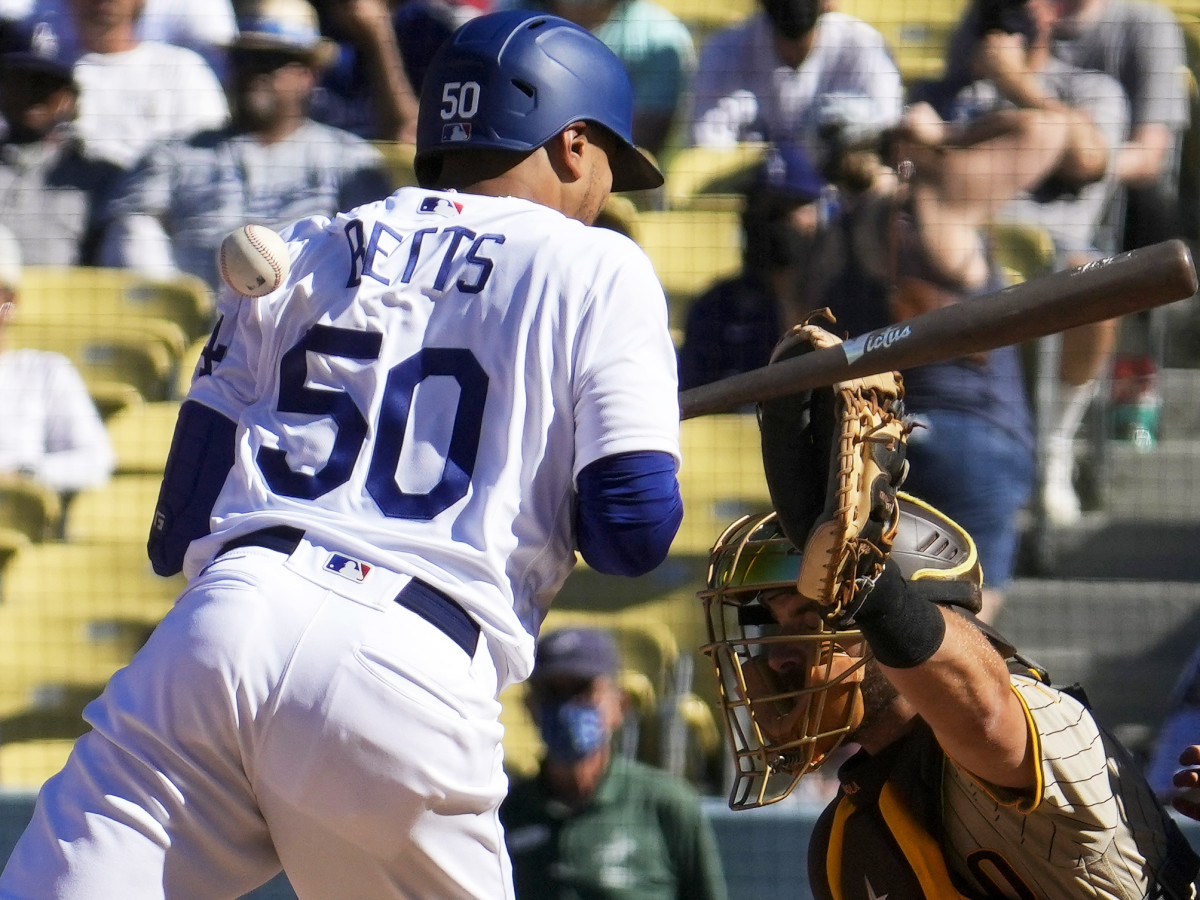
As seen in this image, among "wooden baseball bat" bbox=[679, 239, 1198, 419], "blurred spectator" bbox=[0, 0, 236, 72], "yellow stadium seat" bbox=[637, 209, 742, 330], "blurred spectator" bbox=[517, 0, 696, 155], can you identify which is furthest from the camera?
"blurred spectator" bbox=[0, 0, 236, 72]

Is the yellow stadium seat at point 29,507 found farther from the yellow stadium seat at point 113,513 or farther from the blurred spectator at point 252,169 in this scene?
the blurred spectator at point 252,169

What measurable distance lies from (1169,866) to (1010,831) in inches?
8.9

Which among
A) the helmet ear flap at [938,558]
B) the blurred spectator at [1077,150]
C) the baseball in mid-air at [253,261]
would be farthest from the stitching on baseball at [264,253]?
the blurred spectator at [1077,150]

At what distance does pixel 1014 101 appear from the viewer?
493 centimetres

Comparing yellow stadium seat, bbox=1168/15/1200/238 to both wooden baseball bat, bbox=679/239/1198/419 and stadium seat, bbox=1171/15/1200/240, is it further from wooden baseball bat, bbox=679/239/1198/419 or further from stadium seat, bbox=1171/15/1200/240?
wooden baseball bat, bbox=679/239/1198/419

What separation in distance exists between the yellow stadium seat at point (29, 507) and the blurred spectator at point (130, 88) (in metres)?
1.13

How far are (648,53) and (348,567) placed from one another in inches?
148

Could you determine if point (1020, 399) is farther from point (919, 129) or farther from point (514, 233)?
point (514, 233)

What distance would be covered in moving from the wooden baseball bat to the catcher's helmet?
0.55m

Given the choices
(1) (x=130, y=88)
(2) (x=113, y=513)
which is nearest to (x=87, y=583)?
(2) (x=113, y=513)

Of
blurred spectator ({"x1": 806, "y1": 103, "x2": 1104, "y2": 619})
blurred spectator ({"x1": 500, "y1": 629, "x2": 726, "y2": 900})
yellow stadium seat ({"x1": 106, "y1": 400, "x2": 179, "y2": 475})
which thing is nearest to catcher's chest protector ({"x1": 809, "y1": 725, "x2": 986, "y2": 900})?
blurred spectator ({"x1": 500, "y1": 629, "x2": 726, "y2": 900})

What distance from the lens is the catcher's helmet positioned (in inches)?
86.4

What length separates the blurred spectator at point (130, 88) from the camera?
5309 millimetres

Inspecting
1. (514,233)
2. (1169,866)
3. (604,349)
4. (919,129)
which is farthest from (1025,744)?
(919,129)
